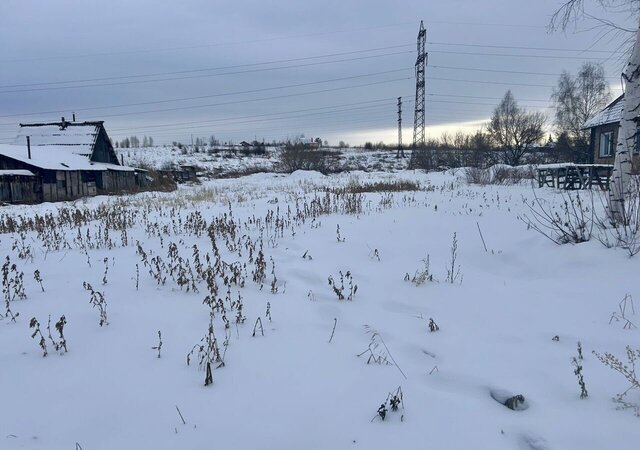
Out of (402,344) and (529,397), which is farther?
(402,344)

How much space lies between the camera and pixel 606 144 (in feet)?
85.7

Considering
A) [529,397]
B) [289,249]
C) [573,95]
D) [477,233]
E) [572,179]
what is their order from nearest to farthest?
[529,397], [289,249], [477,233], [572,179], [573,95]

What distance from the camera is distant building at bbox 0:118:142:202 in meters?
23.5

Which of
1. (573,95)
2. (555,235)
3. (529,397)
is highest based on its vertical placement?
(573,95)

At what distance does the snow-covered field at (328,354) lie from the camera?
223cm

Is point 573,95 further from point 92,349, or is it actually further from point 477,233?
point 92,349

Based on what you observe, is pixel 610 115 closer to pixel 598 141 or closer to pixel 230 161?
pixel 598 141

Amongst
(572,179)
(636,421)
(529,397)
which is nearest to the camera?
(636,421)

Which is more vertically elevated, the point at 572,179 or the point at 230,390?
the point at 572,179

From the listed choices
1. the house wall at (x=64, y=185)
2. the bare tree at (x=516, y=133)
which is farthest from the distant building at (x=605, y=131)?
the house wall at (x=64, y=185)

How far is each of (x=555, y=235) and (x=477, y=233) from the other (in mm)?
1275

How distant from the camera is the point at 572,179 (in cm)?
1664

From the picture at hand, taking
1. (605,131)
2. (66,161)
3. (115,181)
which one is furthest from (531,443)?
(115,181)

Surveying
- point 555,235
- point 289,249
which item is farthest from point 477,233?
point 289,249
